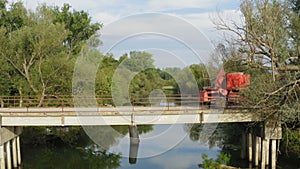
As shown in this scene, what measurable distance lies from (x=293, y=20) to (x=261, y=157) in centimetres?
922

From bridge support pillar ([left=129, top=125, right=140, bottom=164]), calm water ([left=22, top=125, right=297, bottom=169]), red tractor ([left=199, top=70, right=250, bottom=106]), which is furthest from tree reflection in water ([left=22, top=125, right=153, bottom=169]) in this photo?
red tractor ([left=199, top=70, right=250, bottom=106])

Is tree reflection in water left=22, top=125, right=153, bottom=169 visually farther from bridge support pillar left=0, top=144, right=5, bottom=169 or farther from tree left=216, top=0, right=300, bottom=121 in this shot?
tree left=216, top=0, right=300, bottom=121

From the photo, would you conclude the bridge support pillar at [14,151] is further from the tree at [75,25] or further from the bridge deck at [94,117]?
the tree at [75,25]

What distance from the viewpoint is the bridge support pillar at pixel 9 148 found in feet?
56.8

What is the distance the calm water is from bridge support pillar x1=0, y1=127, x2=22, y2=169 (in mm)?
983

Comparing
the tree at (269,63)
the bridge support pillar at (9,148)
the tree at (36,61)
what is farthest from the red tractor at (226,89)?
the tree at (36,61)

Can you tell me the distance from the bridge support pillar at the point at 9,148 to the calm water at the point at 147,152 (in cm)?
98

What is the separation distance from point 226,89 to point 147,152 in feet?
19.9

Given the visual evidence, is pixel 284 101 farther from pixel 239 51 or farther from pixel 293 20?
pixel 293 20

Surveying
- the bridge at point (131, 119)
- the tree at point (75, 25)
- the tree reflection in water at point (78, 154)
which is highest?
the tree at point (75, 25)

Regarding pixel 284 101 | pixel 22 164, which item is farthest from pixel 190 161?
pixel 22 164

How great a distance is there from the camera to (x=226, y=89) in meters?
21.0

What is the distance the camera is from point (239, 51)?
18.2 m

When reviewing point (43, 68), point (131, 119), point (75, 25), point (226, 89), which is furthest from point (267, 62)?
point (75, 25)
